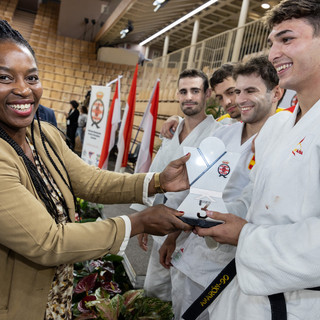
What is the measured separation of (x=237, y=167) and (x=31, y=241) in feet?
3.25

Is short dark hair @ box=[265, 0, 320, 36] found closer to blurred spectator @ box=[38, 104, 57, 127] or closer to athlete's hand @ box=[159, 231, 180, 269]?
athlete's hand @ box=[159, 231, 180, 269]

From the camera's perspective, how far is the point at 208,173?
4.04 feet

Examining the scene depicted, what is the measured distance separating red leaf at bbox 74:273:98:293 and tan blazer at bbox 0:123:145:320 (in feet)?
3.68

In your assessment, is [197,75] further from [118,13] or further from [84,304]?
[118,13]

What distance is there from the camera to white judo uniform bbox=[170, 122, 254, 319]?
1456mm

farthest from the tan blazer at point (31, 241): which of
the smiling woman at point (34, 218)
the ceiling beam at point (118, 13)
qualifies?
the ceiling beam at point (118, 13)

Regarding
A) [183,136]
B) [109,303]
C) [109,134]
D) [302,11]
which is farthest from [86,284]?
[109,134]

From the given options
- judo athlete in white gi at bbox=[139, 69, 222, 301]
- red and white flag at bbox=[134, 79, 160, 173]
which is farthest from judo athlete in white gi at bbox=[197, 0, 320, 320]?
red and white flag at bbox=[134, 79, 160, 173]

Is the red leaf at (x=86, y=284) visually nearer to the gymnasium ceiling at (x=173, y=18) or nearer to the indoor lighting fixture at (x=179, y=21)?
the indoor lighting fixture at (x=179, y=21)

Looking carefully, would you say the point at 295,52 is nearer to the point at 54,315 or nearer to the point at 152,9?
the point at 54,315

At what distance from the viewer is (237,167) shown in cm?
156

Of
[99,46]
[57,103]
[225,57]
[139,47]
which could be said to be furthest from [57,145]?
[139,47]

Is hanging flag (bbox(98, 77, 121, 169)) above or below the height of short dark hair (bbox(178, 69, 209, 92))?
below

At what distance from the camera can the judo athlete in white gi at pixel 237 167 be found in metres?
1.51
